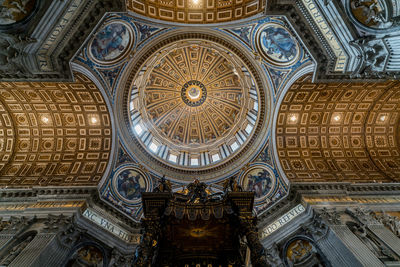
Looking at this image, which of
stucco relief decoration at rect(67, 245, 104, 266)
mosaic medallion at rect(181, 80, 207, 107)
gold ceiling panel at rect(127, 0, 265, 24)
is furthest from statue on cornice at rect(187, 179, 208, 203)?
mosaic medallion at rect(181, 80, 207, 107)

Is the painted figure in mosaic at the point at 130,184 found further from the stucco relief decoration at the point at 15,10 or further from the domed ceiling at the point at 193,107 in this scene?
the stucco relief decoration at the point at 15,10

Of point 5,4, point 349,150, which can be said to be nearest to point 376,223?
point 349,150

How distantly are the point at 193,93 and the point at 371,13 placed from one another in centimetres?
1677

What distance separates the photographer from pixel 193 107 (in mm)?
23547

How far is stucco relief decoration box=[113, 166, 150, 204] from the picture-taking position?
14609 millimetres

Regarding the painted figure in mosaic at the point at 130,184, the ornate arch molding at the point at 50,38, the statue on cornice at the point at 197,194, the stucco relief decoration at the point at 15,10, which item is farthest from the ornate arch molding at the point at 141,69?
the stucco relief decoration at the point at 15,10

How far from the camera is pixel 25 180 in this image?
13.1m

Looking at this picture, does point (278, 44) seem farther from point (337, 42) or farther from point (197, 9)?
point (197, 9)

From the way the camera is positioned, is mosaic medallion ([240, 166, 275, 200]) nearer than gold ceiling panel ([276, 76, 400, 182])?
No

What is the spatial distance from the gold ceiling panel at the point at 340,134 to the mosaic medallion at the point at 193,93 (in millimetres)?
10492

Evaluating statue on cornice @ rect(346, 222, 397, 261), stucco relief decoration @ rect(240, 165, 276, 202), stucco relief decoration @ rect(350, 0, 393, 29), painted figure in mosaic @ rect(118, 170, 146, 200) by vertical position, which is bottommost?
statue on cornice @ rect(346, 222, 397, 261)

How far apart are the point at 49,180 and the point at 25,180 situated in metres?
1.32

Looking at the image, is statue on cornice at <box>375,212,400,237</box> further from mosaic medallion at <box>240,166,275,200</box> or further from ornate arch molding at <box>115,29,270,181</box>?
ornate arch molding at <box>115,29,270,181</box>

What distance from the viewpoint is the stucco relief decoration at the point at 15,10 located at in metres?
6.71
